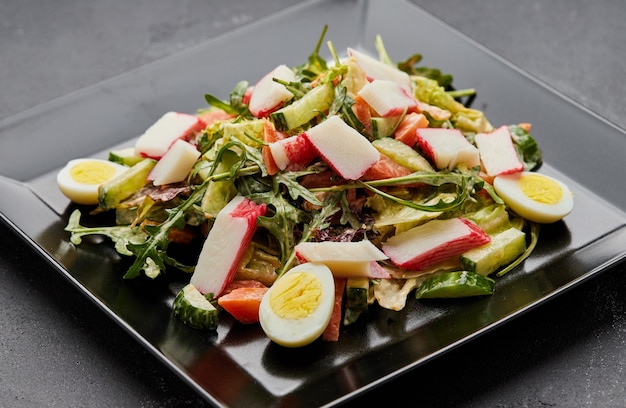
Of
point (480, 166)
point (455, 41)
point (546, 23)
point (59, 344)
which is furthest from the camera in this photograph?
point (546, 23)

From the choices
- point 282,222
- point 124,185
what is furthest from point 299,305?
point 124,185

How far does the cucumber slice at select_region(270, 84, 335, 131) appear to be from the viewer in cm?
436

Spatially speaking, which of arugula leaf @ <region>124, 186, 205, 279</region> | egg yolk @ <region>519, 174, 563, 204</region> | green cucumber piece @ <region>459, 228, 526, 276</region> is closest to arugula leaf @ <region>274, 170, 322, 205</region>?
arugula leaf @ <region>124, 186, 205, 279</region>

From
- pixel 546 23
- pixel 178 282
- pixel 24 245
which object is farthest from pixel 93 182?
pixel 546 23

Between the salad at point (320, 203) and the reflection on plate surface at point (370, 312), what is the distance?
0.09 meters

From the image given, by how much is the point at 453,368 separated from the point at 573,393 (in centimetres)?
53

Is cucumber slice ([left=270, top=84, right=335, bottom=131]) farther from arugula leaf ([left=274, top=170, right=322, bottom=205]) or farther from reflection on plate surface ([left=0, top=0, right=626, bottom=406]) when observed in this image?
reflection on plate surface ([left=0, top=0, right=626, bottom=406])

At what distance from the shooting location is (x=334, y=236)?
4.10 meters

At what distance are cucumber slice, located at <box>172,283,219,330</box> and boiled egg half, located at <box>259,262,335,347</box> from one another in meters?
0.24

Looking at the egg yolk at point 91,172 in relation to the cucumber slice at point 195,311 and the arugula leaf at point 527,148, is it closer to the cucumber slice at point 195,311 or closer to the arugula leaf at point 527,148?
the cucumber slice at point 195,311

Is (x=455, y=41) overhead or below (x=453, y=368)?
overhead

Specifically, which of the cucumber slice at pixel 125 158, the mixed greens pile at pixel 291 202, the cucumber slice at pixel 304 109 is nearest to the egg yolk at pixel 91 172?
the cucumber slice at pixel 125 158

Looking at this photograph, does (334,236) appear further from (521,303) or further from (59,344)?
(59,344)

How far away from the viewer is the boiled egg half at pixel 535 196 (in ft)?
14.4
